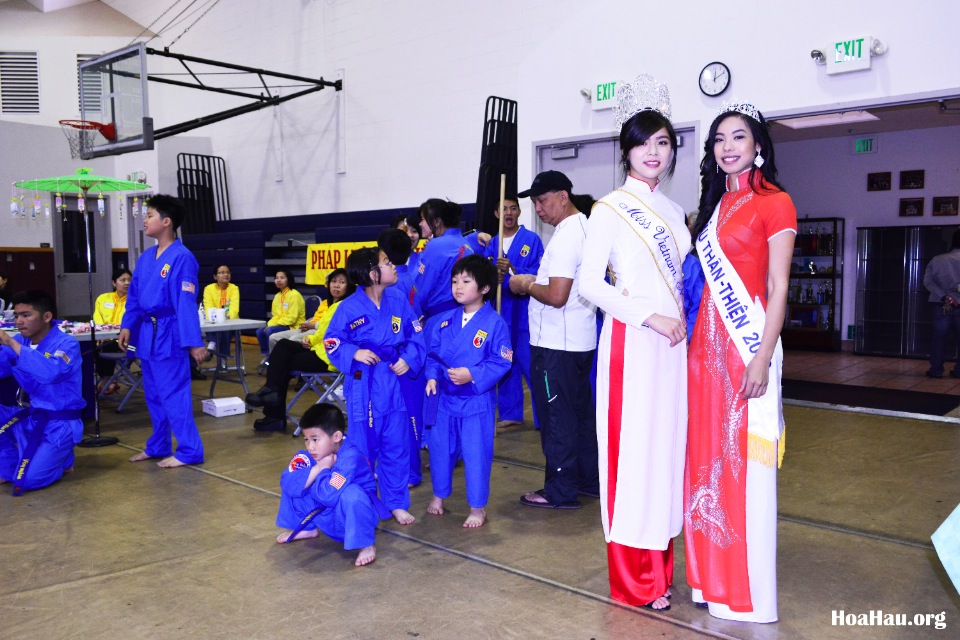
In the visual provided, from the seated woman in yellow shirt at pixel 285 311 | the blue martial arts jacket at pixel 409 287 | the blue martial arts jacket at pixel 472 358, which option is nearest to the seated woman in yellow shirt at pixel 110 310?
the seated woman in yellow shirt at pixel 285 311

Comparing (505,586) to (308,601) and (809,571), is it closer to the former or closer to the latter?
(308,601)

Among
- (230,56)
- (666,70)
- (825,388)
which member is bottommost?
(825,388)

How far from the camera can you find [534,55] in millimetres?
7672

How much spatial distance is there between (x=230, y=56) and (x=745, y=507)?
11135 mm

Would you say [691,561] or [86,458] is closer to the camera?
[691,561]

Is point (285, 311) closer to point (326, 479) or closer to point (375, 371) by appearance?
point (375, 371)

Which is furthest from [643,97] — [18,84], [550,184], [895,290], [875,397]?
[18,84]

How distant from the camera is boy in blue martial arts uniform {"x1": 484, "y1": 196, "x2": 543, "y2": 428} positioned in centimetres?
493

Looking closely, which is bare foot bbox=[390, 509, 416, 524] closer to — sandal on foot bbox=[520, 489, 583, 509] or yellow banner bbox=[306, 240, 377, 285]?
sandal on foot bbox=[520, 489, 583, 509]

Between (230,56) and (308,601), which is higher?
(230,56)

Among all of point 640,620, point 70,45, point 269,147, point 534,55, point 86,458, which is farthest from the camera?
point 70,45

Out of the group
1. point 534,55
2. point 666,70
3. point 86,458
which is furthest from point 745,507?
point 534,55

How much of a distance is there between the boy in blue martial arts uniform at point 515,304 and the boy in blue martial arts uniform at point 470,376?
1483mm

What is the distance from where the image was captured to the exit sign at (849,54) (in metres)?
5.54
